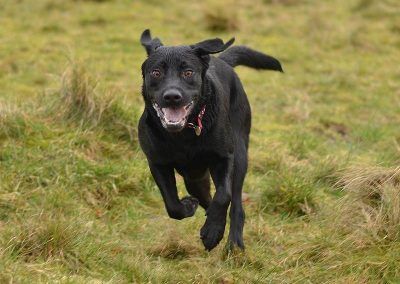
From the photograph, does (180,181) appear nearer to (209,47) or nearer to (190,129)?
(190,129)

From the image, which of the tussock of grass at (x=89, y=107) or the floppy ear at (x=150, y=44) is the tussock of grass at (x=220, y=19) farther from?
the floppy ear at (x=150, y=44)

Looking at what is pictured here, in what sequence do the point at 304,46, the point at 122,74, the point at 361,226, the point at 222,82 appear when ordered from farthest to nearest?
1. the point at 304,46
2. the point at 122,74
3. the point at 222,82
4. the point at 361,226

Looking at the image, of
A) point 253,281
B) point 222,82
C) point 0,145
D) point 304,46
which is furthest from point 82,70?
point 304,46

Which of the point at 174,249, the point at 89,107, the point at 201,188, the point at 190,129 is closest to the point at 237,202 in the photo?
the point at 201,188

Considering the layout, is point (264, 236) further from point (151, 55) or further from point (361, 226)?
point (151, 55)

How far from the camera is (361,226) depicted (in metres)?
5.08

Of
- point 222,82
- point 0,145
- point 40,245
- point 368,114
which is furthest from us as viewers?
point 368,114

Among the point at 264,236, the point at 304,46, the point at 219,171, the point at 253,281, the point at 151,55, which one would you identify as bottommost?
the point at 304,46

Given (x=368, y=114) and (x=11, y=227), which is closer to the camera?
(x=11, y=227)

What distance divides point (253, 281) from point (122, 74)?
18.1 feet

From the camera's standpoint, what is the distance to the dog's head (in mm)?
4746

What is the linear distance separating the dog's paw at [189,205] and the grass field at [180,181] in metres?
0.23

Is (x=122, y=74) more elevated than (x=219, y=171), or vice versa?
(x=219, y=171)

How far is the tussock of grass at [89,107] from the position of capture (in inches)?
280
